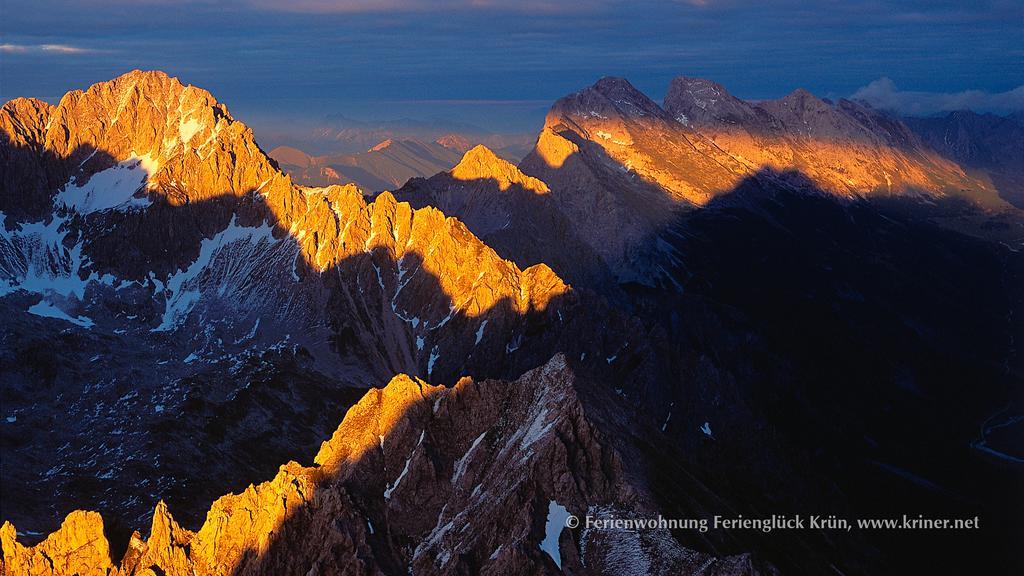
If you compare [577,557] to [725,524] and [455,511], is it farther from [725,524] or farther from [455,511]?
[725,524]

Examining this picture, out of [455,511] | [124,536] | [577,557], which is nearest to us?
[577,557]

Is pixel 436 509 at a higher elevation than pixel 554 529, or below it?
below

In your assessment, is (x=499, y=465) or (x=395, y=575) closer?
(x=395, y=575)

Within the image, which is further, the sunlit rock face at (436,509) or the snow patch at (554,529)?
the sunlit rock face at (436,509)

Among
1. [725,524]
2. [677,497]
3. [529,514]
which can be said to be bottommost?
[725,524]

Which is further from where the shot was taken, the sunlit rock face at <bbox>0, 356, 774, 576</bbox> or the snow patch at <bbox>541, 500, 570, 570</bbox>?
the sunlit rock face at <bbox>0, 356, 774, 576</bbox>

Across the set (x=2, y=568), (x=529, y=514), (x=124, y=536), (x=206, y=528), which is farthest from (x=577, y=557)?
(x=2, y=568)

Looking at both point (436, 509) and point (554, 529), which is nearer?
point (554, 529)

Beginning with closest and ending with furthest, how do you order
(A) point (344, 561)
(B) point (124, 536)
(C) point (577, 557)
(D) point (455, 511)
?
1. (C) point (577, 557)
2. (A) point (344, 561)
3. (D) point (455, 511)
4. (B) point (124, 536)
